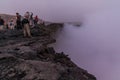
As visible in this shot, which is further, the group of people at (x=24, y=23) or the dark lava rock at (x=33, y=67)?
the group of people at (x=24, y=23)

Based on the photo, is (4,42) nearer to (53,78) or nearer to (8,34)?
(8,34)

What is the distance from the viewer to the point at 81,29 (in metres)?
80.6

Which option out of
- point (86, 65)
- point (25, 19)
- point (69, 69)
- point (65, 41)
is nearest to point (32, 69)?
point (69, 69)

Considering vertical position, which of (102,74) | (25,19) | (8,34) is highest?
(25,19)

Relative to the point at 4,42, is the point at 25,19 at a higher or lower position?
higher

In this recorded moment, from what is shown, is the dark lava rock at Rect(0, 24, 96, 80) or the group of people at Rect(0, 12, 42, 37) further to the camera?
the group of people at Rect(0, 12, 42, 37)

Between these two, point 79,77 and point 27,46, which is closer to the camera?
point 79,77

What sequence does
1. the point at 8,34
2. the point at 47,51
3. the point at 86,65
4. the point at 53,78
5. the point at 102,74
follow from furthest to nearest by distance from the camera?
1. the point at 102,74
2. the point at 86,65
3. the point at 8,34
4. the point at 47,51
5. the point at 53,78

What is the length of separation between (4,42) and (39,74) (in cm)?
1148

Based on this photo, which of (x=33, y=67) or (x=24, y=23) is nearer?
(x=33, y=67)

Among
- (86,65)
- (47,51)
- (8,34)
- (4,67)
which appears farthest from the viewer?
(86,65)

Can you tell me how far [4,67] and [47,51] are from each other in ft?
21.4

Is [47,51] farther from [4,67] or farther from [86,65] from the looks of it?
[86,65]

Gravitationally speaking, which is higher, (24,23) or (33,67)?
(24,23)
